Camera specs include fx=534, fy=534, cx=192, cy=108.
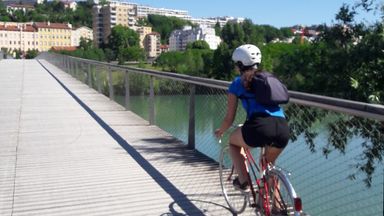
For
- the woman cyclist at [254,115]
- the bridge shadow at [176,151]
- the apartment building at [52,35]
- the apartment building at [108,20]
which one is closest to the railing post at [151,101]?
the bridge shadow at [176,151]

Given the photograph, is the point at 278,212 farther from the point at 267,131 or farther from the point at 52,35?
the point at 52,35

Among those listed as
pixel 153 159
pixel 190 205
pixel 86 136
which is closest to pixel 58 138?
pixel 86 136

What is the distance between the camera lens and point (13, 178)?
18.4 ft

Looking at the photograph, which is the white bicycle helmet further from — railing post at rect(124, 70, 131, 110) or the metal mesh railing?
railing post at rect(124, 70, 131, 110)

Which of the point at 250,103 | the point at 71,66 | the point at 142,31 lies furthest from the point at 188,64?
the point at 142,31

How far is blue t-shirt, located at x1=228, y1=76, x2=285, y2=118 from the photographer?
11.7ft

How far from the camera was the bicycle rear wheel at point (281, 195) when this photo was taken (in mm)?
3211

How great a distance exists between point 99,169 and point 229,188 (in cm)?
195

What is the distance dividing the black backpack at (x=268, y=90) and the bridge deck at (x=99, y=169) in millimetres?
1430

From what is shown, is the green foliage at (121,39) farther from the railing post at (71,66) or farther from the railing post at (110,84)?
the railing post at (110,84)

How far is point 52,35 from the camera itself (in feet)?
538

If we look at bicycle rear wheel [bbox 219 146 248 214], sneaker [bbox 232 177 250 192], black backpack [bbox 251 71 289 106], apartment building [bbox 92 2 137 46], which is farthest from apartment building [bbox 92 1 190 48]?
black backpack [bbox 251 71 289 106]

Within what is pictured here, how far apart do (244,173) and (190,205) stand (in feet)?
2.92

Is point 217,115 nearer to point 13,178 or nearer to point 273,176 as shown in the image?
point 13,178
